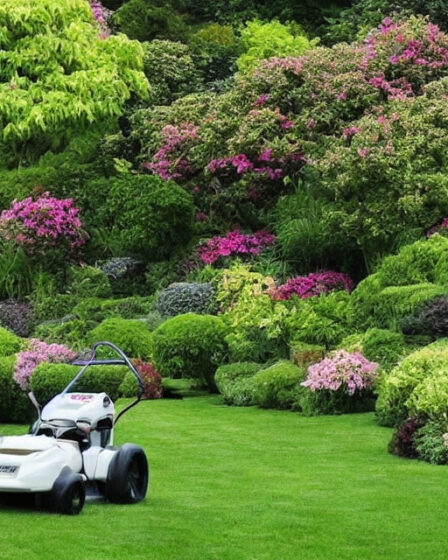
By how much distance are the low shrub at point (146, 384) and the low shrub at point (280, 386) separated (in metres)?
1.84

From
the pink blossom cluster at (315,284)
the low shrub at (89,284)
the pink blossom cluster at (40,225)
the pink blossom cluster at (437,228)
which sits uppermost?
the pink blossom cluster at (40,225)

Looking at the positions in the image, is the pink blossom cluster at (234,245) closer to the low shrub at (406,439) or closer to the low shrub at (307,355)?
the low shrub at (307,355)

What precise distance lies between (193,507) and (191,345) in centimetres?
840

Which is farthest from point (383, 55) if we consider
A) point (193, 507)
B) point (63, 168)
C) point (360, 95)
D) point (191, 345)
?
point (193, 507)

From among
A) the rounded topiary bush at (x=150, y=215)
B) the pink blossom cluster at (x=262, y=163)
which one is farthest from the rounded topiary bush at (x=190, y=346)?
the pink blossom cluster at (x=262, y=163)

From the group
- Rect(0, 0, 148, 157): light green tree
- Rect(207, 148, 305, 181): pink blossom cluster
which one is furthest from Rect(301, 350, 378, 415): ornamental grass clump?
Rect(0, 0, 148, 157): light green tree

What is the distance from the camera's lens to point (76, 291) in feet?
81.4

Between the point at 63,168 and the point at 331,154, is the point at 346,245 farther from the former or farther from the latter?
the point at 63,168

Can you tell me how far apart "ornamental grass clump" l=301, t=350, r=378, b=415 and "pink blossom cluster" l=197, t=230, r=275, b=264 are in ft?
28.1

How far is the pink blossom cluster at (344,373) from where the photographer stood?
1600cm

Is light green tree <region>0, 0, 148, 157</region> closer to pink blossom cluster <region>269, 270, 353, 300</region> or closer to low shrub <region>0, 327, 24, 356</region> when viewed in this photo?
pink blossom cluster <region>269, 270, 353, 300</region>

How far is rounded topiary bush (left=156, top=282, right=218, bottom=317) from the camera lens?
21.5m

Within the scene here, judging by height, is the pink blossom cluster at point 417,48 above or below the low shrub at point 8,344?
above

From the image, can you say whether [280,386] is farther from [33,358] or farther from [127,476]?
[127,476]
